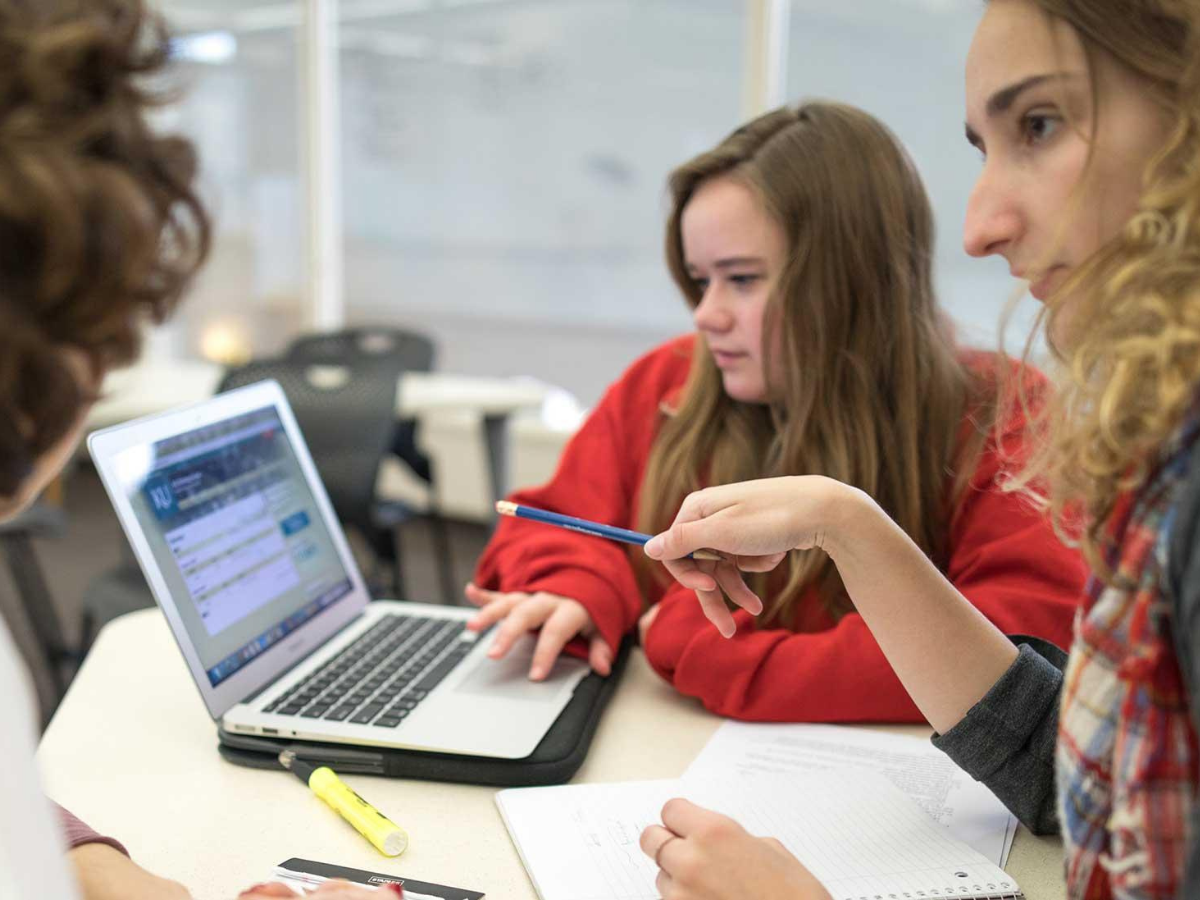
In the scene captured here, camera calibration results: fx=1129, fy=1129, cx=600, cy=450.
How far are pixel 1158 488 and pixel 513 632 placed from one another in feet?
2.27

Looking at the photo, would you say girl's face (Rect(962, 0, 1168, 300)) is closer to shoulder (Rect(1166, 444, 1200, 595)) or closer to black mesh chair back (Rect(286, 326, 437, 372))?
shoulder (Rect(1166, 444, 1200, 595))

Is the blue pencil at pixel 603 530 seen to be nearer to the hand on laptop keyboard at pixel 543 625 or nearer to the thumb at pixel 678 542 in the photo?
the thumb at pixel 678 542

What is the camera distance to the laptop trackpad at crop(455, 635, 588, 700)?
1057 millimetres

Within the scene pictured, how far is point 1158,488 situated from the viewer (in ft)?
1.86

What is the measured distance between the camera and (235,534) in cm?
106

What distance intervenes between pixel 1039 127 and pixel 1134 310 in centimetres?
20

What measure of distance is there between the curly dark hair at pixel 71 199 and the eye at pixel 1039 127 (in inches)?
20.7

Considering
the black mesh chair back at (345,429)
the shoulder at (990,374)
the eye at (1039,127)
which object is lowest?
the black mesh chair back at (345,429)

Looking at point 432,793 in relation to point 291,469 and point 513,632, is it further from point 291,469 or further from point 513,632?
point 291,469

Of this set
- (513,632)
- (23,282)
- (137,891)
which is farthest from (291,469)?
(23,282)

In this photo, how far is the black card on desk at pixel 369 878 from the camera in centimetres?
75

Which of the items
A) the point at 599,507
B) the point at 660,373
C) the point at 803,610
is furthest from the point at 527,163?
the point at 803,610

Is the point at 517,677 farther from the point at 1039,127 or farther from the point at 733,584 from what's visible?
the point at 1039,127

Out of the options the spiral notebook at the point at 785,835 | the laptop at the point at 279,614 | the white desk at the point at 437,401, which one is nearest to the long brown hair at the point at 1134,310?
the spiral notebook at the point at 785,835
